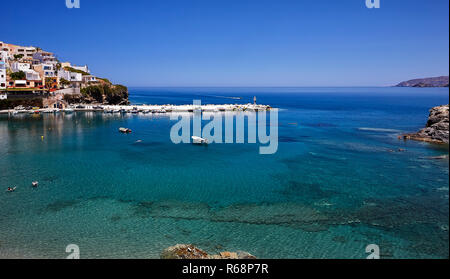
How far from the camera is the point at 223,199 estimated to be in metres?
23.7

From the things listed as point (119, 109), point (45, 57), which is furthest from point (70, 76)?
point (119, 109)

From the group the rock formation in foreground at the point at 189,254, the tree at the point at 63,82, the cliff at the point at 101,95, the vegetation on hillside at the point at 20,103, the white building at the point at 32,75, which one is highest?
the white building at the point at 32,75

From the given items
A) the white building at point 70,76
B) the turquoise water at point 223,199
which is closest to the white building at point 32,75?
the white building at point 70,76

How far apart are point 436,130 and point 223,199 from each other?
39.8 m

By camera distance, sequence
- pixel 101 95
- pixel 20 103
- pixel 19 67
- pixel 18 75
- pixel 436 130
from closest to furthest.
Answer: pixel 436 130 < pixel 20 103 < pixel 18 75 < pixel 19 67 < pixel 101 95

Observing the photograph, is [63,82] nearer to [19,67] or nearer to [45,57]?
[19,67]

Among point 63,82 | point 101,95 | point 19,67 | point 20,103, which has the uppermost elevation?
point 19,67

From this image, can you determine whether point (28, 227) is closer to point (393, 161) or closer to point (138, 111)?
point (393, 161)

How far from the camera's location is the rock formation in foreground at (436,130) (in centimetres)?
4447

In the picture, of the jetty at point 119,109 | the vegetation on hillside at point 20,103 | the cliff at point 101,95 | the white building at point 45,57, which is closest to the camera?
the vegetation on hillside at point 20,103

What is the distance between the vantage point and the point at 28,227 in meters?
18.4

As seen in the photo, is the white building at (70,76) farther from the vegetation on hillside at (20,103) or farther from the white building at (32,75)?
the vegetation on hillside at (20,103)

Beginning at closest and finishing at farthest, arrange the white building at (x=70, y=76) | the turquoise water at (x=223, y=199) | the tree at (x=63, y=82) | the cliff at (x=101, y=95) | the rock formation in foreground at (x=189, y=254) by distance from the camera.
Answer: the rock formation in foreground at (x=189, y=254) < the turquoise water at (x=223, y=199) < the cliff at (x=101, y=95) < the tree at (x=63, y=82) < the white building at (x=70, y=76)

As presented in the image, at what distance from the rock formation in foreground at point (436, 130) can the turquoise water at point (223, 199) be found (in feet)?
11.5
